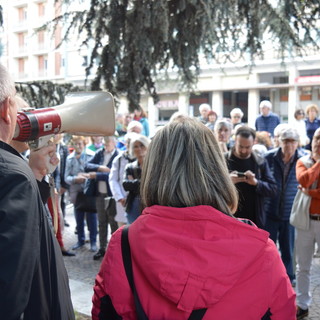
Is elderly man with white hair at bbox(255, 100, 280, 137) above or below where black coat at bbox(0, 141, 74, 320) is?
above

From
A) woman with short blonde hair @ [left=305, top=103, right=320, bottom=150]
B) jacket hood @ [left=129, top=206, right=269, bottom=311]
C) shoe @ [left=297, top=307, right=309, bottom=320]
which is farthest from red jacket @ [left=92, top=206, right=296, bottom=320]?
woman with short blonde hair @ [left=305, top=103, right=320, bottom=150]

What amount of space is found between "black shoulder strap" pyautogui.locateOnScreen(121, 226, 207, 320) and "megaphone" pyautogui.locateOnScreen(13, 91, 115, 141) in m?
0.70

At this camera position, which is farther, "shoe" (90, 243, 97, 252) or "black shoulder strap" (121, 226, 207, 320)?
"shoe" (90, 243, 97, 252)

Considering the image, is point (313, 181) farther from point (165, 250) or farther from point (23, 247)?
point (23, 247)

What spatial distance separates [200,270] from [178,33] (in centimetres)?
333

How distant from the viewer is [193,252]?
137 centimetres

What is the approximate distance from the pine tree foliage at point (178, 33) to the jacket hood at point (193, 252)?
2771 mm

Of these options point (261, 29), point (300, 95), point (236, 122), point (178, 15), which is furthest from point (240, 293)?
point (300, 95)

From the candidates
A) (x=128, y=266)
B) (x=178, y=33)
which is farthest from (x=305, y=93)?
(x=128, y=266)

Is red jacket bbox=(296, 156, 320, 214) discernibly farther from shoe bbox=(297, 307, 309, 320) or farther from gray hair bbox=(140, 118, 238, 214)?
gray hair bbox=(140, 118, 238, 214)

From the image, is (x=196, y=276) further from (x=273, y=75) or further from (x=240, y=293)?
(x=273, y=75)

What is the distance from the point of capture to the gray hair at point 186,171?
4.97ft

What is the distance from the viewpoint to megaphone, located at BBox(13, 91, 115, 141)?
1.93 meters

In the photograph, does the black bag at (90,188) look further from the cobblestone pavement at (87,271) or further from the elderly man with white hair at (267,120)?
the elderly man with white hair at (267,120)
